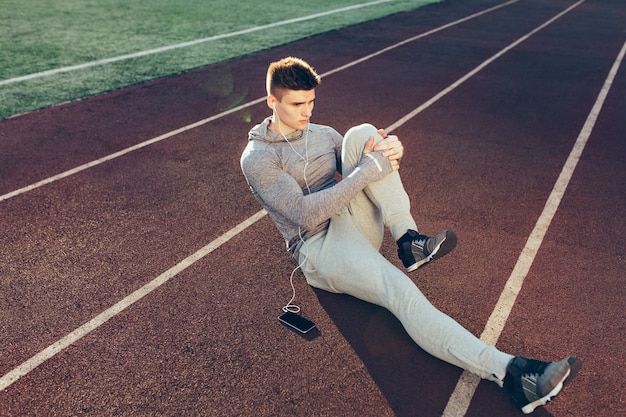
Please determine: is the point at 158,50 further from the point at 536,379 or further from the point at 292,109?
the point at 536,379

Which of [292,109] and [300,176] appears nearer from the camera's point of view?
[292,109]

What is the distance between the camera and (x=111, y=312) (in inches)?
164

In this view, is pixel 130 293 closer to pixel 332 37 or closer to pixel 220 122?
pixel 220 122

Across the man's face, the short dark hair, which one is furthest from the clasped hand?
the short dark hair

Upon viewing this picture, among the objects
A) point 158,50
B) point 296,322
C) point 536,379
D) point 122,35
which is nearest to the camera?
point 536,379

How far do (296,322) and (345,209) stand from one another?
37.0 inches

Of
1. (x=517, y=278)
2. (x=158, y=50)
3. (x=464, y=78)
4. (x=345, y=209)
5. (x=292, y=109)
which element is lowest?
(x=464, y=78)

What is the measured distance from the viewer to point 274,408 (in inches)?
130

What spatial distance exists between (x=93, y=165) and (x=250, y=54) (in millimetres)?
6766

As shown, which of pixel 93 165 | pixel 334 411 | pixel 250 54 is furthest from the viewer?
pixel 250 54

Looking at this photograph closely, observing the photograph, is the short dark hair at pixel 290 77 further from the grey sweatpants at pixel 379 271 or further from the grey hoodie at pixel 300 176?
the grey sweatpants at pixel 379 271

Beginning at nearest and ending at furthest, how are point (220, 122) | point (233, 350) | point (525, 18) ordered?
point (233, 350), point (220, 122), point (525, 18)

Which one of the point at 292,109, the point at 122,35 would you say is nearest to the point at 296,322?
the point at 292,109

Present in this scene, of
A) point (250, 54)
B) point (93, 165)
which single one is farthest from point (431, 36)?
point (93, 165)
